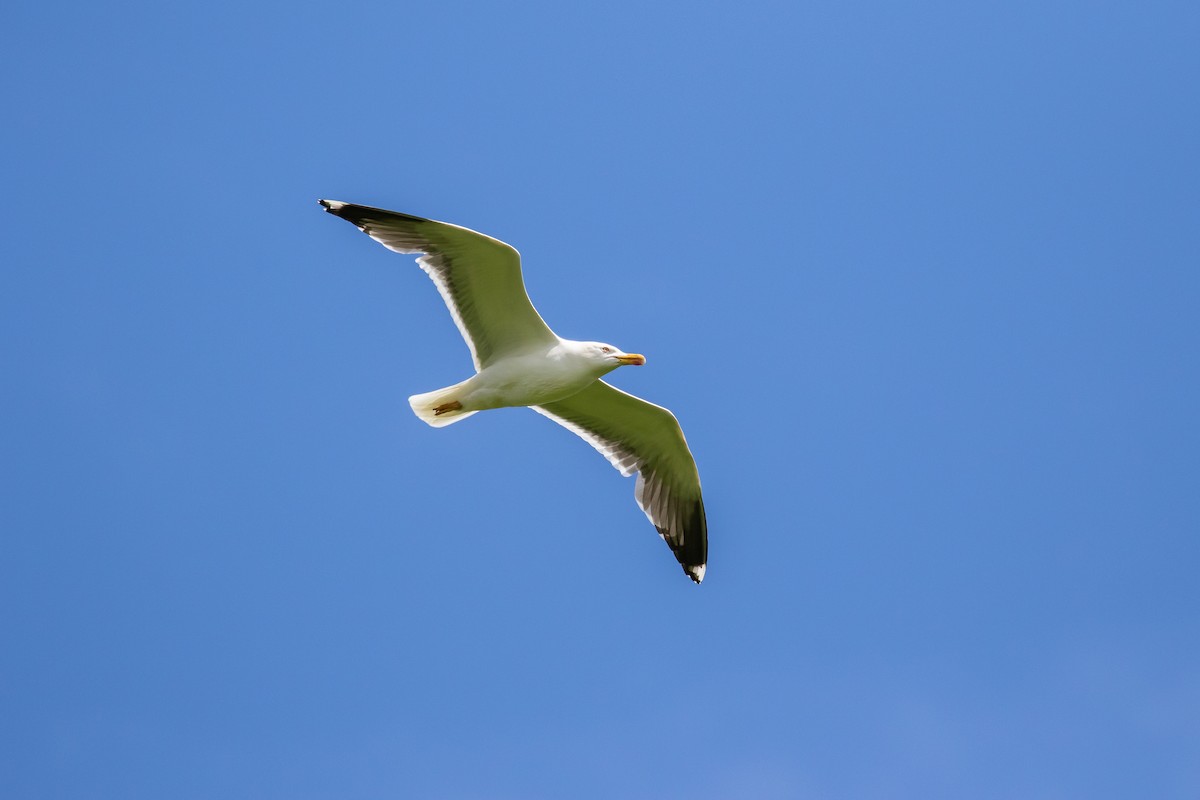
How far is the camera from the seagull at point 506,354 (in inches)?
439

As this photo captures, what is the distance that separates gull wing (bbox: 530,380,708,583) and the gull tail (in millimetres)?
1261

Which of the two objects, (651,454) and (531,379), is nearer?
(531,379)

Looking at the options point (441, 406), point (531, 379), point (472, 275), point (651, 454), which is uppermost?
point (472, 275)

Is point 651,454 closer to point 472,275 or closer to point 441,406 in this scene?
point 441,406

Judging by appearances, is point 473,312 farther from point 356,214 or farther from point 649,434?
point 649,434

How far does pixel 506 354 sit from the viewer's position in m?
11.8

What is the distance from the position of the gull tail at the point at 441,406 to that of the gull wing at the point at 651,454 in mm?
1261

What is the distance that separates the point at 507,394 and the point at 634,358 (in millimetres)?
1137

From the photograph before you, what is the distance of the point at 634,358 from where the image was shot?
→ 11398mm

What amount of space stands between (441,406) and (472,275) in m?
1.20

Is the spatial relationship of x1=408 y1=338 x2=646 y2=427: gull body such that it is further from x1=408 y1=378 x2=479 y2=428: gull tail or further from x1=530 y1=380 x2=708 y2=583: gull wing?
x1=530 y1=380 x2=708 y2=583: gull wing

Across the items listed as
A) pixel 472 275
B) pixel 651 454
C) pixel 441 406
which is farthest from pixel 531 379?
pixel 651 454

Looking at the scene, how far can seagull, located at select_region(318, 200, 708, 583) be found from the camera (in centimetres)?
1116

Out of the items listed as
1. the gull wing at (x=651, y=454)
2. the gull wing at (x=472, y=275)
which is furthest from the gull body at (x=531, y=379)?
the gull wing at (x=651, y=454)
